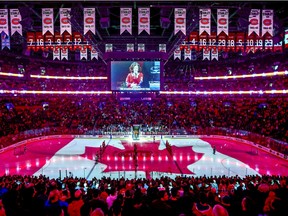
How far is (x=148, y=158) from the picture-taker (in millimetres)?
23453

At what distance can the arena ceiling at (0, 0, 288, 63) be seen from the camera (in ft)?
56.0

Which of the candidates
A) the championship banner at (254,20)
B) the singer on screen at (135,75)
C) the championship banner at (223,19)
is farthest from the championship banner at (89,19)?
the singer on screen at (135,75)

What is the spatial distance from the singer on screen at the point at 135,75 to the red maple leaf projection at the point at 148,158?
7.19 m

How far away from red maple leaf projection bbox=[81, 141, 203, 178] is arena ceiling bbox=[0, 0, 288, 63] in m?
10.6

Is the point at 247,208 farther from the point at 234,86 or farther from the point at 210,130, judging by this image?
the point at 234,86

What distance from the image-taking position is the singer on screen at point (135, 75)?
30438 mm

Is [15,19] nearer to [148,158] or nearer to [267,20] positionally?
[148,158]

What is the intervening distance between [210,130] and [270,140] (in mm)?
11276

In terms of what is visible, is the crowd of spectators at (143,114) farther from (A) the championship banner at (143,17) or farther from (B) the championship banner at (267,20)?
(A) the championship banner at (143,17)

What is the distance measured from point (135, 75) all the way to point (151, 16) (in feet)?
29.9

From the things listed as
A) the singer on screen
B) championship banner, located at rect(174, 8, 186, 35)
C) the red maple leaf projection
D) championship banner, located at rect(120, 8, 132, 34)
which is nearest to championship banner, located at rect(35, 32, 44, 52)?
championship banner, located at rect(120, 8, 132, 34)

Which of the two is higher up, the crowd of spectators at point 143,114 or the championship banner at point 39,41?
the championship banner at point 39,41

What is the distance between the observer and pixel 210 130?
3606 cm

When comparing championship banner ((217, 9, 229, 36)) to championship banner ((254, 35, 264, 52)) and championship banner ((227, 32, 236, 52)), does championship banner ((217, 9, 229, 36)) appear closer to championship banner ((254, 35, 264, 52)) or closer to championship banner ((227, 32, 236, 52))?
championship banner ((227, 32, 236, 52))
